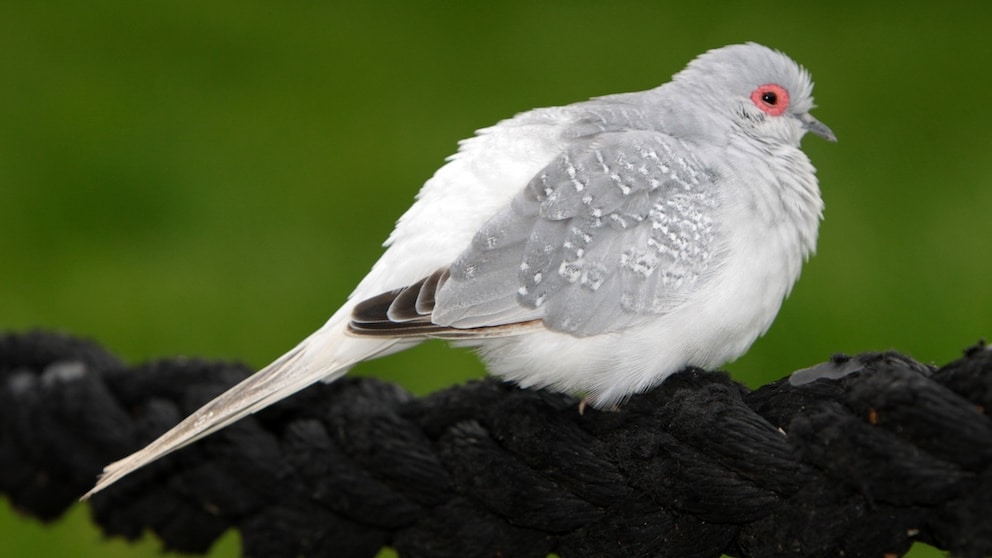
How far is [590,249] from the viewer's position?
2.45 m

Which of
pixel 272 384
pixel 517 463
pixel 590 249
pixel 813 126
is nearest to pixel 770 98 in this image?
pixel 813 126

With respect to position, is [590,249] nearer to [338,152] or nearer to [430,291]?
[430,291]

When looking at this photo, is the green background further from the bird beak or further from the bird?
the bird

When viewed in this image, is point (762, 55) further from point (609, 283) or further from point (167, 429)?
point (167, 429)

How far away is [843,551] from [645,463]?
1.20 feet

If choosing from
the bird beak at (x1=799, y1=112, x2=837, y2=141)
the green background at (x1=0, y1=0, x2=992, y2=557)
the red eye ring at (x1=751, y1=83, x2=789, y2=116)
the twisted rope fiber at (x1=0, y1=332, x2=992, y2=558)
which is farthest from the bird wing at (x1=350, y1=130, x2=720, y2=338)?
the green background at (x1=0, y1=0, x2=992, y2=557)

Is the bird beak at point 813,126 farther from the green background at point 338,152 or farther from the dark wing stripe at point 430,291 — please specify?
the dark wing stripe at point 430,291

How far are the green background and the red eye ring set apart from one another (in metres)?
0.81

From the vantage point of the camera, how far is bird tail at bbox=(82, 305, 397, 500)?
2.28 metres

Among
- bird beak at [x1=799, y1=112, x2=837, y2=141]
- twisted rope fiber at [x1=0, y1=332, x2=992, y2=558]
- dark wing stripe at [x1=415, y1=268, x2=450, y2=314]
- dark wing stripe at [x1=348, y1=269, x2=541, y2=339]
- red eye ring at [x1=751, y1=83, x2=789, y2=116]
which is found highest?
red eye ring at [x1=751, y1=83, x2=789, y2=116]

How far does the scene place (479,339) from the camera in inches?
95.3

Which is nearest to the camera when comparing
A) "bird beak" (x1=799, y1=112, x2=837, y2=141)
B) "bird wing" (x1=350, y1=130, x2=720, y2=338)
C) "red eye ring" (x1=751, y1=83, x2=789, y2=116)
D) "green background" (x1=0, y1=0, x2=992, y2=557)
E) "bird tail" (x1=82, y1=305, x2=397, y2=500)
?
"bird tail" (x1=82, y1=305, x2=397, y2=500)

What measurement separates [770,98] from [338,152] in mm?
1693

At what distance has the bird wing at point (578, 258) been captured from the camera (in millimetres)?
2383
